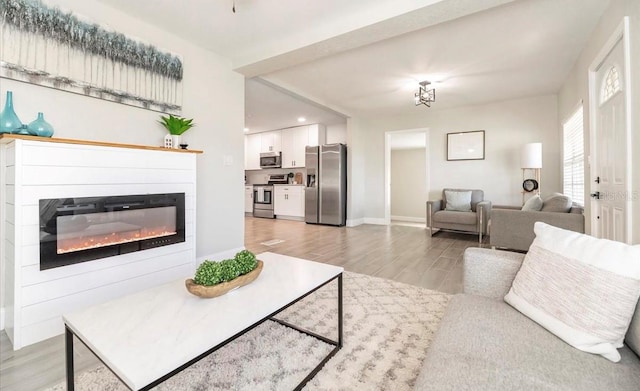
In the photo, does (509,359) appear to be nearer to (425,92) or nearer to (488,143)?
(425,92)

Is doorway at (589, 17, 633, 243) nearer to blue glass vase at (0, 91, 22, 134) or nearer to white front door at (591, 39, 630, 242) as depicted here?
white front door at (591, 39, 630, 242)

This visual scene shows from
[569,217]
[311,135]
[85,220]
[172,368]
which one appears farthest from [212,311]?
[311,135]

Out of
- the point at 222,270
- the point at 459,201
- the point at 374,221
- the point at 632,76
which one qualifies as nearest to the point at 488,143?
the point at 459,201

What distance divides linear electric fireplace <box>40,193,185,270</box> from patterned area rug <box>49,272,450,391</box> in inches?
33.1

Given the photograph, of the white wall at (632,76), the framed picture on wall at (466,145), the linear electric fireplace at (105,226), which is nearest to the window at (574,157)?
the white wall at (632,76)

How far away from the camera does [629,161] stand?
1888mm

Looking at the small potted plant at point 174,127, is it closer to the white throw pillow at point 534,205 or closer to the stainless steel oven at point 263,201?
the white throw pillow at point 534,205

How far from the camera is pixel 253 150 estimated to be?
26.1ft

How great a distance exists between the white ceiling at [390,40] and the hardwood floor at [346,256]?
2.33 m

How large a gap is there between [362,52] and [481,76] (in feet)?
6.22

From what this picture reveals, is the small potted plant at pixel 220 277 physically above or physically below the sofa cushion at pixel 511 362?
above

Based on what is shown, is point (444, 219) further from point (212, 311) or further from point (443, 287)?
point (212, 311)

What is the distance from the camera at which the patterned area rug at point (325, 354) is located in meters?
1.25

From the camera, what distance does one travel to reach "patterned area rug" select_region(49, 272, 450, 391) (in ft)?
4.12
